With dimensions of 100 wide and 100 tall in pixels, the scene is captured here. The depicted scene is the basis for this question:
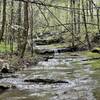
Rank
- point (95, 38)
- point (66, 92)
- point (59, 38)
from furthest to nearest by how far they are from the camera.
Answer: point (59, 38), point (95, 38), point (66, 92)

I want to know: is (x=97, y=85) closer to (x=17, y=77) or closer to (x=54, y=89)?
(x=54, y=89)

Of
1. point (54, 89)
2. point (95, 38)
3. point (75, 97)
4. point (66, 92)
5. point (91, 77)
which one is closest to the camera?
point (75, 97)

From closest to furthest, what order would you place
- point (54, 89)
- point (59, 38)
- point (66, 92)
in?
1. point (66, 92)
2. point (54, 89)
3. point (59, 38)

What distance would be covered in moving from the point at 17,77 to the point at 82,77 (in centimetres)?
332

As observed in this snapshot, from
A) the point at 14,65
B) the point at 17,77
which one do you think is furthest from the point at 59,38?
the point at 17,77

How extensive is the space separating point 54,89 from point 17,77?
367 centimetres

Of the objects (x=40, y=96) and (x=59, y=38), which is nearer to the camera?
(x=40, y=96)

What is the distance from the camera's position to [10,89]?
11.6m

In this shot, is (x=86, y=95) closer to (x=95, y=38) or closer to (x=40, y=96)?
(x=40, y=96)

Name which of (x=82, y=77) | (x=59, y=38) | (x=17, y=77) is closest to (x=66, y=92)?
(x=82, y=77)

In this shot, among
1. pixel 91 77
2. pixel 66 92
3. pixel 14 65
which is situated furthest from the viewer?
pixel 14 65

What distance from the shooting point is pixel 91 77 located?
13.8 metres

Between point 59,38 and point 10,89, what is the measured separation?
3146 centimetres

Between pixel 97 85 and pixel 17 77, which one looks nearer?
pixel 97 85
